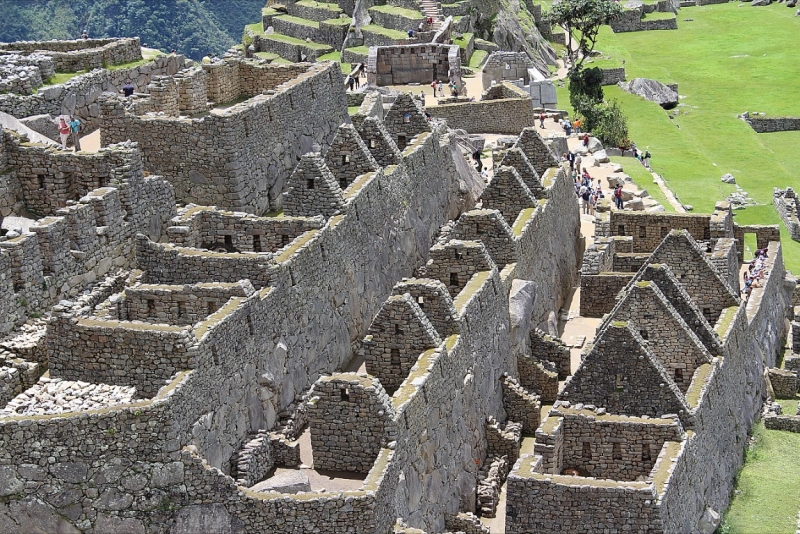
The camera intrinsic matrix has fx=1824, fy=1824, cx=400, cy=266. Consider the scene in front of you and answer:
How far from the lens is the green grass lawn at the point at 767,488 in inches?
1462

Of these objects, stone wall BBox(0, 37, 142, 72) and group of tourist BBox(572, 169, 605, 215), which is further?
group of tourist BBox(572, 169, 605, 215)

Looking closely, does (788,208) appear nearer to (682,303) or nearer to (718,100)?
(682,303)

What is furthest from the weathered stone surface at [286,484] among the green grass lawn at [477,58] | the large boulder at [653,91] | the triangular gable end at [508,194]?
the large boulder at [653,91]

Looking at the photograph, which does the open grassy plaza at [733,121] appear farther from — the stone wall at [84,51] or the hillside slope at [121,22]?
the hillside slope at [121,22]

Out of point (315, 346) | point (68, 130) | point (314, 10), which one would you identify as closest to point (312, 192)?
point (315, 346)

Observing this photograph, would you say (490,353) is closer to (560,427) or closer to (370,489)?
(560,427)

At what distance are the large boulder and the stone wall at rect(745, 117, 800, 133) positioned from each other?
4832 mm

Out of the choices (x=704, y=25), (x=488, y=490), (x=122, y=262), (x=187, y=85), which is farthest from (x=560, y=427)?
(x=704, y=25)

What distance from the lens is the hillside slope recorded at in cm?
9656

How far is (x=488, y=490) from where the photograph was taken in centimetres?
3516

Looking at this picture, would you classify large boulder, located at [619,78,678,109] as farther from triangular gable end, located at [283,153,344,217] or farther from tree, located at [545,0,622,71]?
triangular gable end, located at [283,153,344,217]

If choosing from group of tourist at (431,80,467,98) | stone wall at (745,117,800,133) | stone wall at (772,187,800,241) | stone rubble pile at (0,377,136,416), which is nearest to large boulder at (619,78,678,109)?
stone wall at (745,117,800,133)

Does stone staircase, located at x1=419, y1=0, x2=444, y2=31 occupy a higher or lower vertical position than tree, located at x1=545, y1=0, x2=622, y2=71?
higher

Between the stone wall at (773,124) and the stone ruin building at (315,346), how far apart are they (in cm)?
Result: 5928
